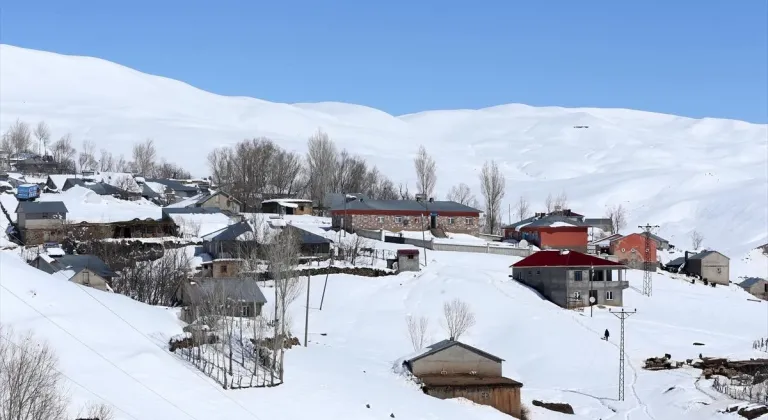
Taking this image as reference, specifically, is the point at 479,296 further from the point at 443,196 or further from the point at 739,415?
the point at 443,196

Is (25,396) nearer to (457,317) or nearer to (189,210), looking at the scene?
(457,317)

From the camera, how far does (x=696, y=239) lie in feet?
354

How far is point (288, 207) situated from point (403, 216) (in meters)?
15.7

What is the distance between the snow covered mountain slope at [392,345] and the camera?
2733 centimetres

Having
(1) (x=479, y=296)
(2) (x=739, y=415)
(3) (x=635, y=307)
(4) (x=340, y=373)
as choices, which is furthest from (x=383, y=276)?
(2) (x=739, y=415)

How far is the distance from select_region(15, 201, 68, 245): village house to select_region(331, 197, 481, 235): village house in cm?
2064

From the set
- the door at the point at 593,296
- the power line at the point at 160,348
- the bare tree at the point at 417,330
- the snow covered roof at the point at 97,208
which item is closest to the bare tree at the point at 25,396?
the power line at the point at 160,348

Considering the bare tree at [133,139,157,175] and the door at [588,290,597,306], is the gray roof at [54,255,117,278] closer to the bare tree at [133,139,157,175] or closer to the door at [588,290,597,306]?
the door at [588,290,597,306]

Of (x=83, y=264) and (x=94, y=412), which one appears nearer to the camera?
(x=94, y=412)

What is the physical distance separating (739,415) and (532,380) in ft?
32.3

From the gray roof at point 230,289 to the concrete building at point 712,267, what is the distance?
38.4m

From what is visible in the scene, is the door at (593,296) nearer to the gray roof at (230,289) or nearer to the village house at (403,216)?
the village house at (403,216)

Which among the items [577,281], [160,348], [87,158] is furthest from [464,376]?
[87,158]

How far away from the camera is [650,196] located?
144000 mm
